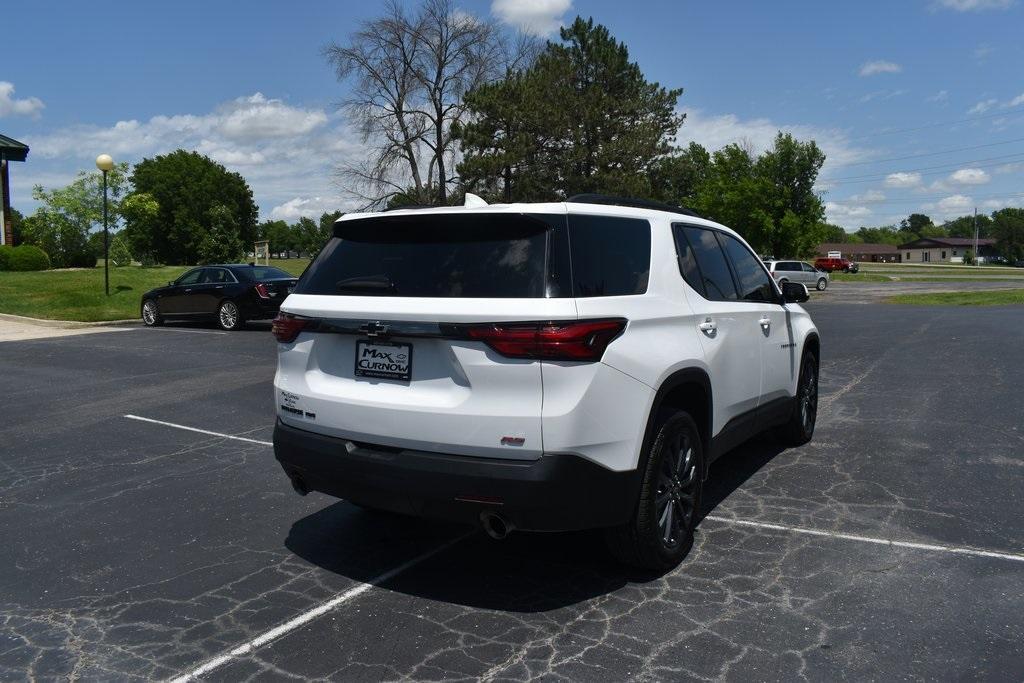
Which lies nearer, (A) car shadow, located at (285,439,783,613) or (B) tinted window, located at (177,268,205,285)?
(A) car shadow, located at (285,439,783,613)

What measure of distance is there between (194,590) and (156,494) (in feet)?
5.99

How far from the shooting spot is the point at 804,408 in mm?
6520

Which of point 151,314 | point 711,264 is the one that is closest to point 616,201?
point 711,264

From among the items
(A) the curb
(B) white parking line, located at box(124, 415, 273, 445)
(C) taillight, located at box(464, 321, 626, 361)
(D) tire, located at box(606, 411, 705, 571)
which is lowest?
(B) white parking line, located at box(124, 415, 273, 445)

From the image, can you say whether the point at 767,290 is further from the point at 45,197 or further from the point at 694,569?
the point at 45,197

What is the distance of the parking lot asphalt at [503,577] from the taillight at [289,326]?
4.01 ft

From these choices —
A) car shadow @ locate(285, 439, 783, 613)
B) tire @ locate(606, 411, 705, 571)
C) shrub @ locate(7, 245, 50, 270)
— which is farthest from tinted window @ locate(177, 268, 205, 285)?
shrub @ locate(7, 245, 50, 270)

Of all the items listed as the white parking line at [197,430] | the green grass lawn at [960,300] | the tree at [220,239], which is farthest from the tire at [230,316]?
the tree at [220,239]

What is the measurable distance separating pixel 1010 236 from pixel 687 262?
158 m

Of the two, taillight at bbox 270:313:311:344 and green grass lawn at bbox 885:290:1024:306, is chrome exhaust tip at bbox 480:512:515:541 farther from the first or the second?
green grass lawn at bbox 885:290:1024:306

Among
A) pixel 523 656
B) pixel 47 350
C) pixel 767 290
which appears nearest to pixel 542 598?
pixel 523 656

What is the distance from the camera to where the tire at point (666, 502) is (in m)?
3.72

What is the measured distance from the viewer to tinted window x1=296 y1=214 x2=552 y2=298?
11.1 feet

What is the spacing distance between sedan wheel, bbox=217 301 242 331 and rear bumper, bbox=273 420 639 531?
14.5m
